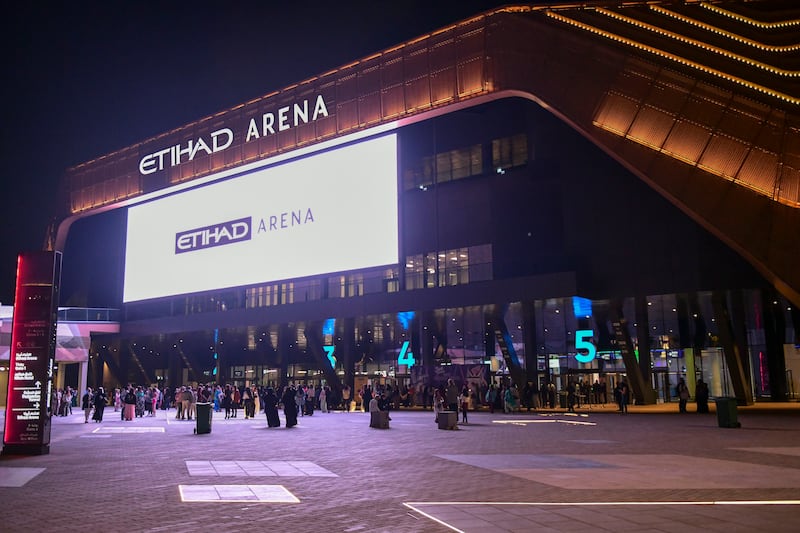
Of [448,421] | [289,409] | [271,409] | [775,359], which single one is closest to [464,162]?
[775,359]

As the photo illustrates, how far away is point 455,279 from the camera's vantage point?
43.9 metres

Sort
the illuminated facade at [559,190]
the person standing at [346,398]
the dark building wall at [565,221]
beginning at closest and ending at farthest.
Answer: the illuminated facade at [559,190], the dark building wall at [565,221], the person standing at [346,398]

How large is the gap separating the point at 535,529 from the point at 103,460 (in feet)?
37.9

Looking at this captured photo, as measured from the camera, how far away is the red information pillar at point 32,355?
1698 cm

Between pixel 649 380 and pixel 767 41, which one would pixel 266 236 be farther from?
pixel 767 41

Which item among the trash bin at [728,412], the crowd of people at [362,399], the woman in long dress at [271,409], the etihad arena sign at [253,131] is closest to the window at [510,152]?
the etihad arena sign at [253,131]

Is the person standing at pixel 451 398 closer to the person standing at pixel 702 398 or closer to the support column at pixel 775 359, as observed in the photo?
the person standing at pixel 702 398

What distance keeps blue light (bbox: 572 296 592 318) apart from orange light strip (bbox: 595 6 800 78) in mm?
13653

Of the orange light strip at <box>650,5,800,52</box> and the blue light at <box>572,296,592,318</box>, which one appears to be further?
the blue light at <box>572,296,592,318</box>

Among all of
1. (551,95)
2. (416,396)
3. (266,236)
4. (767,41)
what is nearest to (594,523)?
(767,41)

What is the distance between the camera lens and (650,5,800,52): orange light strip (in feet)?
87.5

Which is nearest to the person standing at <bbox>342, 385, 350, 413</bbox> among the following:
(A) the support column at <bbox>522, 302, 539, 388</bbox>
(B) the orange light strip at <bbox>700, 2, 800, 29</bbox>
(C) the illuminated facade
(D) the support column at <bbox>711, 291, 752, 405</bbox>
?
(C) the illuminated facade

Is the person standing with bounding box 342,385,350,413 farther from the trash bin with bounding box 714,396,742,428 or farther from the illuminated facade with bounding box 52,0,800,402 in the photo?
the trash bin with bounding box 714,396,742,428

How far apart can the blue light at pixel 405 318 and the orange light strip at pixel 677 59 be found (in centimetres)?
1855
